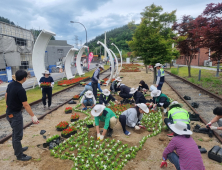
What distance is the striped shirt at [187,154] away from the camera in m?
2.77

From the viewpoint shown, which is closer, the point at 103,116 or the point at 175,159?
the point at 175,159

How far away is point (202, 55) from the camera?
103ft

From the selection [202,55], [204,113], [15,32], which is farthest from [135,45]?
[202,55]

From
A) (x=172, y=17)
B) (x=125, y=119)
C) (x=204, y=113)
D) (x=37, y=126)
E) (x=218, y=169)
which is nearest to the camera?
(x=218, y=169)

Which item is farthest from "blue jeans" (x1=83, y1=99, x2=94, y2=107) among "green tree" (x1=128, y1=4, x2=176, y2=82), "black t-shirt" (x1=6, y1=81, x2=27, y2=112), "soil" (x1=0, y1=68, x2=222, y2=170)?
"green tree" (x1=128, y1=4, x2=176, y2=82)

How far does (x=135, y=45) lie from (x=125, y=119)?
10154mm

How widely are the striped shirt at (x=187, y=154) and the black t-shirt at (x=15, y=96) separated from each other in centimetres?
343

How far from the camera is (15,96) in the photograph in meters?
3.57

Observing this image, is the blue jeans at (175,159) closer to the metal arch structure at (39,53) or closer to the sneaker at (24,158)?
the sneaker at (24,158)

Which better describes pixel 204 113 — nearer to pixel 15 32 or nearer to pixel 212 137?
pixel 212 137

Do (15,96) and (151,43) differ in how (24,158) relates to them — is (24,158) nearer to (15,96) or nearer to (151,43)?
(15,96)

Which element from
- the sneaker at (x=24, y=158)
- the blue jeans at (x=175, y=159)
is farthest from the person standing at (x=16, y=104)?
the blue jeans at (x=175, y=159)

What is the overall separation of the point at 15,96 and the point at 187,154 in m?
3.80

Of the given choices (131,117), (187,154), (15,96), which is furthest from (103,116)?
(187,154)
